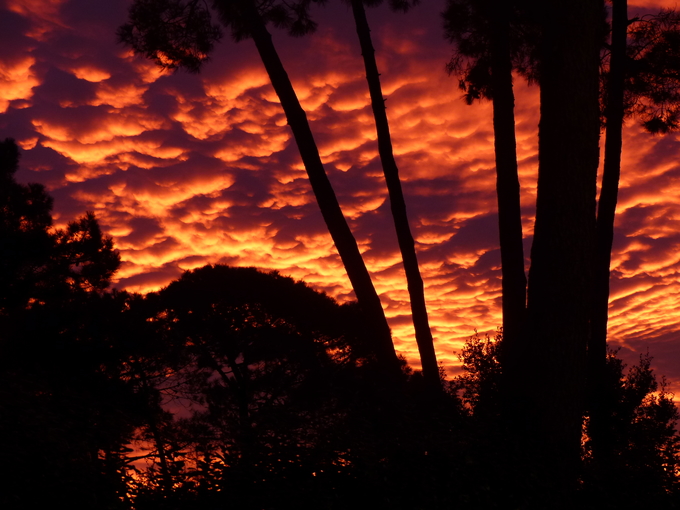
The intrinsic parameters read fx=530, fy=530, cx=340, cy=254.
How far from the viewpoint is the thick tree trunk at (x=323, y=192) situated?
1010cm

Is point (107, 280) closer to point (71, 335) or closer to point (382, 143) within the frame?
point (71, 335)

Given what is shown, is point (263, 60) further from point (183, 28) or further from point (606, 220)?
point (606, 220)

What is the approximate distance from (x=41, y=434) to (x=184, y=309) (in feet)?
43.2

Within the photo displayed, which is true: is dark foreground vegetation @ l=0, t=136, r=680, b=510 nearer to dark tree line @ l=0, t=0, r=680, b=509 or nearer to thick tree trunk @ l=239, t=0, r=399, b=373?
dark tree line @ l=0, t=0, r=680, b=509

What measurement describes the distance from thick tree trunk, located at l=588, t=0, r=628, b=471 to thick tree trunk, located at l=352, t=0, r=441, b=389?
362cm

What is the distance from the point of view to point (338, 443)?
646 centimetres

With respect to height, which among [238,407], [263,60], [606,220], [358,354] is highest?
[263,60]

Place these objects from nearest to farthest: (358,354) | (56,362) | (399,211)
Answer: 1. (399,211)
2. (56,362)
3. (358,354)

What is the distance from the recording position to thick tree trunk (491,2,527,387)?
9.45 m

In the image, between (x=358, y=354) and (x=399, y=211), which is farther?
(x=358, y=354)

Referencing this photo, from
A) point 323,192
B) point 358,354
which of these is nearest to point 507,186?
point 323,192

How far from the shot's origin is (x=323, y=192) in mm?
10102

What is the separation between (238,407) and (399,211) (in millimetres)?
10861

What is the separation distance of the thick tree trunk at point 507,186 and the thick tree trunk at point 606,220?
9.52 ft
